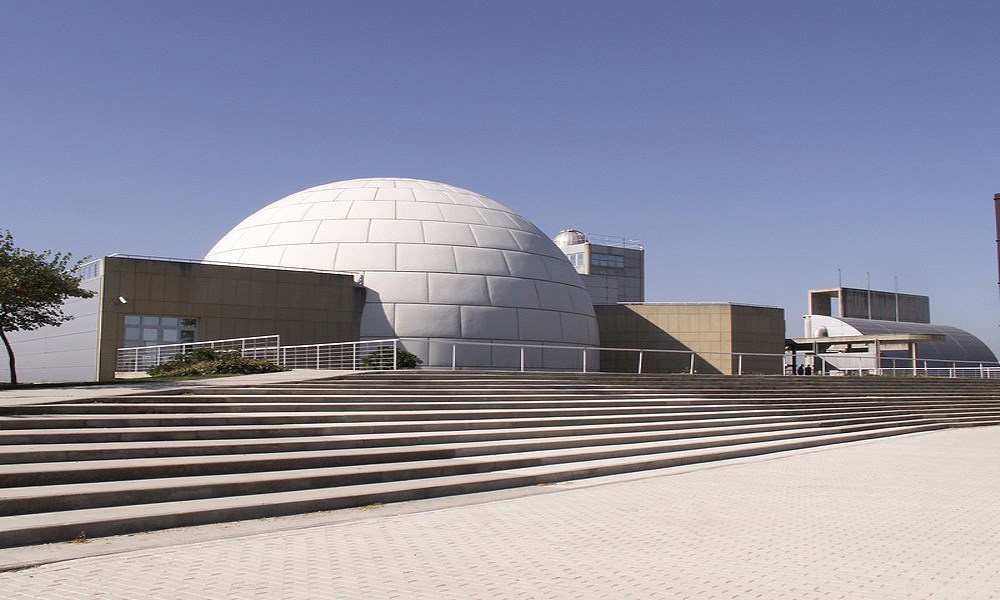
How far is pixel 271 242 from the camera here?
119 feet

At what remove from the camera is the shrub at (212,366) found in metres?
22.4

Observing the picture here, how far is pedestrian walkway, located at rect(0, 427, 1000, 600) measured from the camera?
702 cm

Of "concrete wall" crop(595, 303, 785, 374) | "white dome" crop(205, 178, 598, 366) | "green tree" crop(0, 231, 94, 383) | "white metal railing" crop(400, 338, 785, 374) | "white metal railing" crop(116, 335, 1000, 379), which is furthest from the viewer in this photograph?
"concrete wall" crop(595, 303, 785, 374)

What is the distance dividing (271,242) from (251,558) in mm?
29456

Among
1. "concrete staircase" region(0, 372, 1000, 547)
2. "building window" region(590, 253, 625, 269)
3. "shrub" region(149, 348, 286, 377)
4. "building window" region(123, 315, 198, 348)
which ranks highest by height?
"building window" region(590, 253, 625, 269)

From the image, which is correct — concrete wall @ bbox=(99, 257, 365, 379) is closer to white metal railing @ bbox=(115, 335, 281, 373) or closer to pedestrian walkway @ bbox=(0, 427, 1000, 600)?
white metal railing @ bbox=(115, 335, 281, 373)

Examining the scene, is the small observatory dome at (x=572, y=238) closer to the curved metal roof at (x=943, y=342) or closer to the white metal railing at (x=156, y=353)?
the curved metal roof at (x=943, y=342)

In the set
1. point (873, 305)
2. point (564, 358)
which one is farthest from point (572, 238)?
point (564, 358)

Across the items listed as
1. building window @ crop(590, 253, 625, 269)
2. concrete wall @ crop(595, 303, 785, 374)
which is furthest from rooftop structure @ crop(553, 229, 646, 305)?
concrete wall @ crop(595, 303, 785, 374)

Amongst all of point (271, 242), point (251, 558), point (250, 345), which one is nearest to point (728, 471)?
point (251, 558)

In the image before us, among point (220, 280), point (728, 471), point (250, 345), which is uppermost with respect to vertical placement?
point (220, 280)

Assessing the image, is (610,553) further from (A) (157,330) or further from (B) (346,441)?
(A) (157,330)

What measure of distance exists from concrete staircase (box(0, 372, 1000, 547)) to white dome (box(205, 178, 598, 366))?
421 inches

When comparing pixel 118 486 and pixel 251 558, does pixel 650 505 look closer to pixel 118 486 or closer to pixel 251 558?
pixel 251 558
